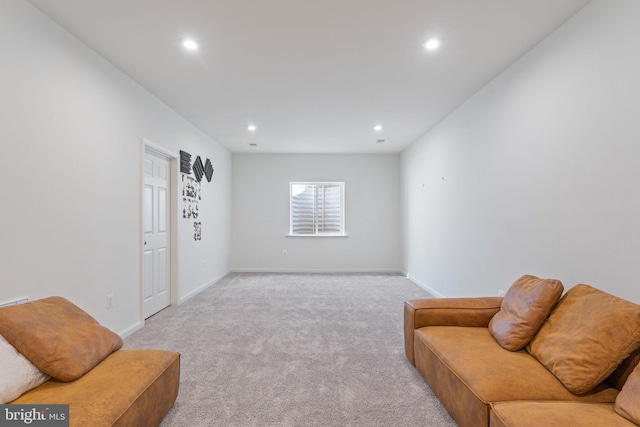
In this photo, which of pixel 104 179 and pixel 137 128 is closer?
pixel 104 179

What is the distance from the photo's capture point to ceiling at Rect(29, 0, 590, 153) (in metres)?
2.18

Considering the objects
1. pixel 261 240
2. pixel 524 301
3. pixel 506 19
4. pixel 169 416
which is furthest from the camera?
pixel 261 240

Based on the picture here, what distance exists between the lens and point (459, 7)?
2.17 meters

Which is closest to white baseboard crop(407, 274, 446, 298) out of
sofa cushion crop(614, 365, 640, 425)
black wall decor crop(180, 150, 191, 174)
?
sofa cushion crop(614, 365, 640, 425)

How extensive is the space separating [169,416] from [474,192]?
11.5 feet

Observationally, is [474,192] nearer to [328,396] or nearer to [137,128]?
[328,396]

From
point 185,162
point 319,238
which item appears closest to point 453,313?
point 185,162

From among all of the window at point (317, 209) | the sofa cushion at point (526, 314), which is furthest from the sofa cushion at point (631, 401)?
the window at point (317, 209)

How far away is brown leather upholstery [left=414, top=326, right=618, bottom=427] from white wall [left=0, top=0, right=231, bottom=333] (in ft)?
8.92

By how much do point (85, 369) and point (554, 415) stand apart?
2134mm

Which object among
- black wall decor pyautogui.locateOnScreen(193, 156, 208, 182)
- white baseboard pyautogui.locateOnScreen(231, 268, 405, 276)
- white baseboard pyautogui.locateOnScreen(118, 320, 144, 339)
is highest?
black wall decor pyautogui.locateOnScreen(193, 156, 208, 182)

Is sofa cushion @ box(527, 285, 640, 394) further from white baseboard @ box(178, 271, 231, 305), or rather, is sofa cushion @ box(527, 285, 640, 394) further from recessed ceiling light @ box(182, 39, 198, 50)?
white baseboard @ box(178, 271, 231, 305)

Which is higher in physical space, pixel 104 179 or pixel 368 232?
pixel 104 179

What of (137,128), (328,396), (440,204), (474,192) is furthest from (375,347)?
(137,128)
